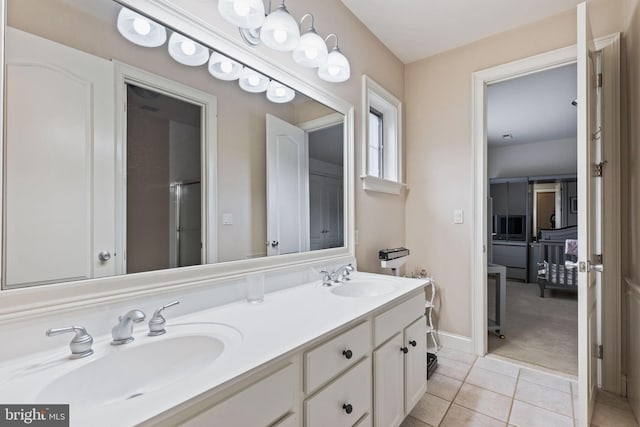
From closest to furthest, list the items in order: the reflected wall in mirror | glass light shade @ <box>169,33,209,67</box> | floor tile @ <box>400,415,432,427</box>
Result: 1. the reflected wall in mirror
2. glass light shade @ <box>169,33,209,67</box>
3. floor tile @ <box>400,415,432,427</box>

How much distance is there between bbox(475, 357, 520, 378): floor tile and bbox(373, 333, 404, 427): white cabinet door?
116 centimetres

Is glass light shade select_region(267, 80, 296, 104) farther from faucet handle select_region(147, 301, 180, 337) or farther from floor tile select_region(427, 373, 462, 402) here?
floor tile select_region(427, 373, 462, 402)

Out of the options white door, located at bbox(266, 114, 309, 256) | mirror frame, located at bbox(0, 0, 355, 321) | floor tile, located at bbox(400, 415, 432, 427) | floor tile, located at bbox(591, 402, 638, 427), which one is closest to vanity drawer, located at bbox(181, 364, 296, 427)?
mirror frame, located at bbox(0, 0, 355, 321)

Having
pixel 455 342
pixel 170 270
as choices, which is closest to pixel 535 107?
pixel 455 342

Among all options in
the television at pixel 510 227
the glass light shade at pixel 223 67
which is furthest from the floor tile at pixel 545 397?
the television at pixel 510 227

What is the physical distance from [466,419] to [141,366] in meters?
1.71

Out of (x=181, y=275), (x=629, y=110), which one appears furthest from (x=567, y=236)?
(x=181, y=275)

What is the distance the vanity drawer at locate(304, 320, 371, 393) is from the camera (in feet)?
2.99

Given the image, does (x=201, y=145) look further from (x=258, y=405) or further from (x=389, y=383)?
(x=389, y=383)

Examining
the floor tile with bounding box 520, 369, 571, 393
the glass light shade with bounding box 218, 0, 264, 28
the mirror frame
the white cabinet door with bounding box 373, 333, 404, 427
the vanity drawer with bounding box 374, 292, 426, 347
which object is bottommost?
the floor tile with bounding box 520, 369, 571, 393

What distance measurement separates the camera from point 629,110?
1846 mm

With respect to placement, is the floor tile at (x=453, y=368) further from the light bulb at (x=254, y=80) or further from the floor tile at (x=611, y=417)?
the light bulb at (x=254, y=80)

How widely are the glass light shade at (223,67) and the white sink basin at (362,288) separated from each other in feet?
3.86

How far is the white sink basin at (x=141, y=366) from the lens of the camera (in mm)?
690
